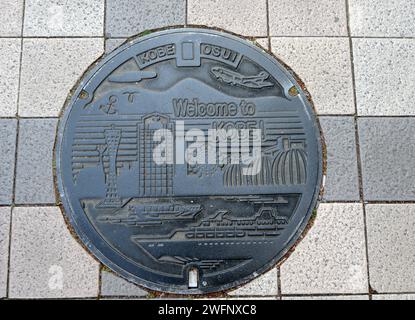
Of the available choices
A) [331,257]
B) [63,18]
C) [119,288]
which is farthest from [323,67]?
[119,288]

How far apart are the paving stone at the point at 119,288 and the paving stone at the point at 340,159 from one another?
106 cm

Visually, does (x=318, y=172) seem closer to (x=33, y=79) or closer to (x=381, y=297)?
(x=381, y=297)

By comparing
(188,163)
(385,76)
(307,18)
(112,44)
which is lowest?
(188,163)

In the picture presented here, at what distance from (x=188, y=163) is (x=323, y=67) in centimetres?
92

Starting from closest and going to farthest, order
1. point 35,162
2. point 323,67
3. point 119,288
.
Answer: point 119,288 < point 35,162 < point 323,67

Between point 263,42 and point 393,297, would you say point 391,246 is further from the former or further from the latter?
point 263,42

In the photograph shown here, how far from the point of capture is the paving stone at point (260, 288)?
217cm

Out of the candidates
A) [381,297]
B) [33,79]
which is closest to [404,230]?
[381,297]

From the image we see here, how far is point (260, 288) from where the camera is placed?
2170 mm

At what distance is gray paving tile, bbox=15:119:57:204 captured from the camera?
2.24m

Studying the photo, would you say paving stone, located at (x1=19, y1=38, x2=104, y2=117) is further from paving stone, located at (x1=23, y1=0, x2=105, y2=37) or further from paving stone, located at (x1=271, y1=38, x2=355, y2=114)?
paving stone, located at (x1=271, y1=38, x2=355, y2=114)

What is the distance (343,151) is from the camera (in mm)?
2318

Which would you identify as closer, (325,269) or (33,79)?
(325,269)
